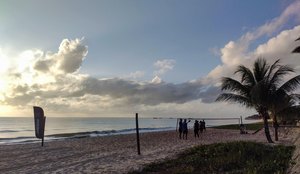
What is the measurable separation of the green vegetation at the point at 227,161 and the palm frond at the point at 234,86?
833 centimetres

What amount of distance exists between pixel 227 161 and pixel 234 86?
12.2m

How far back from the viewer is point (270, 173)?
34.6ft

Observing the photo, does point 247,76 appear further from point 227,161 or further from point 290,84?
point 227,161

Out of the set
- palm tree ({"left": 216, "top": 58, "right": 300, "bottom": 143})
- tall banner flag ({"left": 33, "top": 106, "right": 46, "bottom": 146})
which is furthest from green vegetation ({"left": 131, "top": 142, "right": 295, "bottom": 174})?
tall banner flag ({"left": 33, "top": 106, "right": 46, "bottom": 146})

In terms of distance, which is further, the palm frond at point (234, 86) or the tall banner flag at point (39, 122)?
the tall banner flag at point (39, 122)

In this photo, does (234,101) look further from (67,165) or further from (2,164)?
(2,164)

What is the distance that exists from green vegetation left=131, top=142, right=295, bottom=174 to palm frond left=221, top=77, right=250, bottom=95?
8.33m

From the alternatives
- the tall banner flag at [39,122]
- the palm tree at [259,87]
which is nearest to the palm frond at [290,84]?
the palm tree at [259,87]

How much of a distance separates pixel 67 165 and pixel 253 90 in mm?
12782

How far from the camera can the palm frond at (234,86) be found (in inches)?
1005

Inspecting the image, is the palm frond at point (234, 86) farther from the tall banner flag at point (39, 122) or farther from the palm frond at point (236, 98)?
the tall banner flag at point (39, 122)

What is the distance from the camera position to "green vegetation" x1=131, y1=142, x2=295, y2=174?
12844 millimetres

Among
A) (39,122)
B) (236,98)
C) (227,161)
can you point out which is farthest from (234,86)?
(39,122)

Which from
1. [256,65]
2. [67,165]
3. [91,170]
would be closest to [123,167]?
[91,170]
